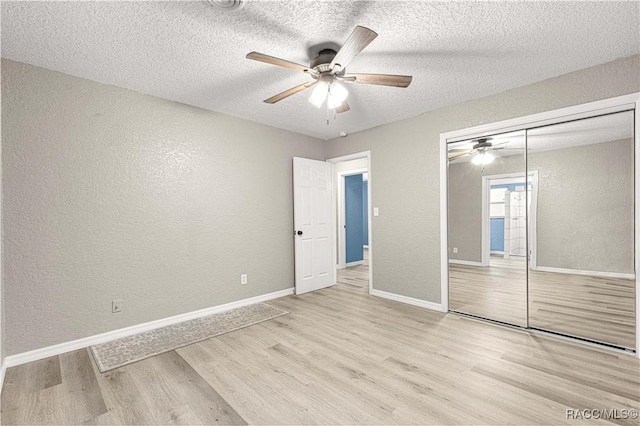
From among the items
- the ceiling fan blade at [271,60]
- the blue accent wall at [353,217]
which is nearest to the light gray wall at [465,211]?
the ceiling fan blade at [271,60]

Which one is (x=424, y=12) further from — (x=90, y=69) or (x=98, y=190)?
(x=98, y=190)

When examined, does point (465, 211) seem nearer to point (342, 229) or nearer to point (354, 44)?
point (354, 44)

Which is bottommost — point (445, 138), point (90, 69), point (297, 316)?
point (297, 316)

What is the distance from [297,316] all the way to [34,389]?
2253mm

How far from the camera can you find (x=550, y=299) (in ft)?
9.92

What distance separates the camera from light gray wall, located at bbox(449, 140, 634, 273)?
8.34 feet

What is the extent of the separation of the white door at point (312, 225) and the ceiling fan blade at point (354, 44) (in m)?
Answer: 2.44

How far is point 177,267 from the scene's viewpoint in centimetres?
330

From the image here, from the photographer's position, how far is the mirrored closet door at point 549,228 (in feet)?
8.45

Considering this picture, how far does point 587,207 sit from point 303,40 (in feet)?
9.88

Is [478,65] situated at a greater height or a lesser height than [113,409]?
greater

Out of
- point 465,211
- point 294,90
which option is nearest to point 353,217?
point 465,211

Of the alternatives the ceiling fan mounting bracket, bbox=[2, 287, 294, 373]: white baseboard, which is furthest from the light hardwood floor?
the ceiling fan mounting bracket

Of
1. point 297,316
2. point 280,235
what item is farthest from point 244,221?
point 297,316
